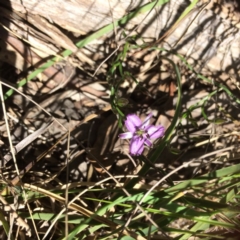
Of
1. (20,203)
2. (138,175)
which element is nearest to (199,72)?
(138,175)

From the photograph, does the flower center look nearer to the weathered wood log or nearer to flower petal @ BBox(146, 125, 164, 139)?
flower petal @ BBox(146, 125, 164, 139)

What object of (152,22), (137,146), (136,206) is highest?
(152,22)

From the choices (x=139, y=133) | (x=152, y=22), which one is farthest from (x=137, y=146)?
(x=152, y=22)

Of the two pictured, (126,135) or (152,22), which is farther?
(152,22)

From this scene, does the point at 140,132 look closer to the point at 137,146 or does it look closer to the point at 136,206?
the point at 137,146

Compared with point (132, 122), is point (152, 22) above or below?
above

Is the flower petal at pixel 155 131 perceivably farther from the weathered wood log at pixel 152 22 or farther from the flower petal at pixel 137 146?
the weathered wood log at pixel 152 22
